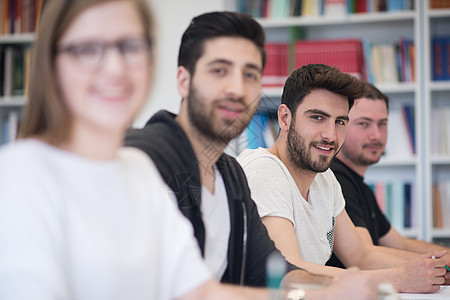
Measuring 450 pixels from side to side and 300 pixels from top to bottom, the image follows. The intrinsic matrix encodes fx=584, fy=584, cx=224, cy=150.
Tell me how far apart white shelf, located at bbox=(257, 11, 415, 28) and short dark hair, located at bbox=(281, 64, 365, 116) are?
5.56 feet

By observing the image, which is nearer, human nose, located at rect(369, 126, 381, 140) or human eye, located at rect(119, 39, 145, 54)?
human eye, located at rect(119, 39, 145, 54)

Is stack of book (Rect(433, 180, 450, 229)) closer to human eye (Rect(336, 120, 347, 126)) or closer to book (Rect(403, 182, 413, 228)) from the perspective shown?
book (Rect(403, 182, 413, 228))

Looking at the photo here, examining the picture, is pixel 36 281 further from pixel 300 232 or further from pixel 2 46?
pixel 2 46

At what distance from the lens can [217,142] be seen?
1.04 m

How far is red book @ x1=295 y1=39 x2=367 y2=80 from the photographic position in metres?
3.15

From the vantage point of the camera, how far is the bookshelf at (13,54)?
10.9ft

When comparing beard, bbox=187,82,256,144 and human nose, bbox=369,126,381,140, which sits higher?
beard, bbox=187,82,256,144

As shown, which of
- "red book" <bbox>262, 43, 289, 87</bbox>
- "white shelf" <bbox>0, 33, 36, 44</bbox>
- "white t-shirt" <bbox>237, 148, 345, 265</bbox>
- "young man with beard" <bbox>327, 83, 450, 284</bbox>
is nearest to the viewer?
"white t-shirt" <bbox>237, 148, 345, 265</bbox>

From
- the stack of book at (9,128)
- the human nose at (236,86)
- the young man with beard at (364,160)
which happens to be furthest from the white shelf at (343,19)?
the human nose at (236,86)

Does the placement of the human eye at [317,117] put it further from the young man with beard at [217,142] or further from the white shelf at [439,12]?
the white shelf at [439,12]

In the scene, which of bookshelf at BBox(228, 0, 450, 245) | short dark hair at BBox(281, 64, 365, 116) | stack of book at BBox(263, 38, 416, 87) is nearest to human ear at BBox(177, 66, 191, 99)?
short dark hair at BBox(281, 64, 365, 116)

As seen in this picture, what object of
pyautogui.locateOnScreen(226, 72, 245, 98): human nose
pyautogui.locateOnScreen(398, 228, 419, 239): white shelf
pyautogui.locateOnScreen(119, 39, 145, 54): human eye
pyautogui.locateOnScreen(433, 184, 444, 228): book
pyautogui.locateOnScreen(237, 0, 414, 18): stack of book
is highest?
pyautogui.locateOnScreen(237, 0, 414, 18): stack of book

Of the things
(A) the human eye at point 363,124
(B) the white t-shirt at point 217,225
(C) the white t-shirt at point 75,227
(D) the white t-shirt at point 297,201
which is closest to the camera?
(C) the white t-shirt at point 75,227

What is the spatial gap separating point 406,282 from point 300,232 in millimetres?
310
